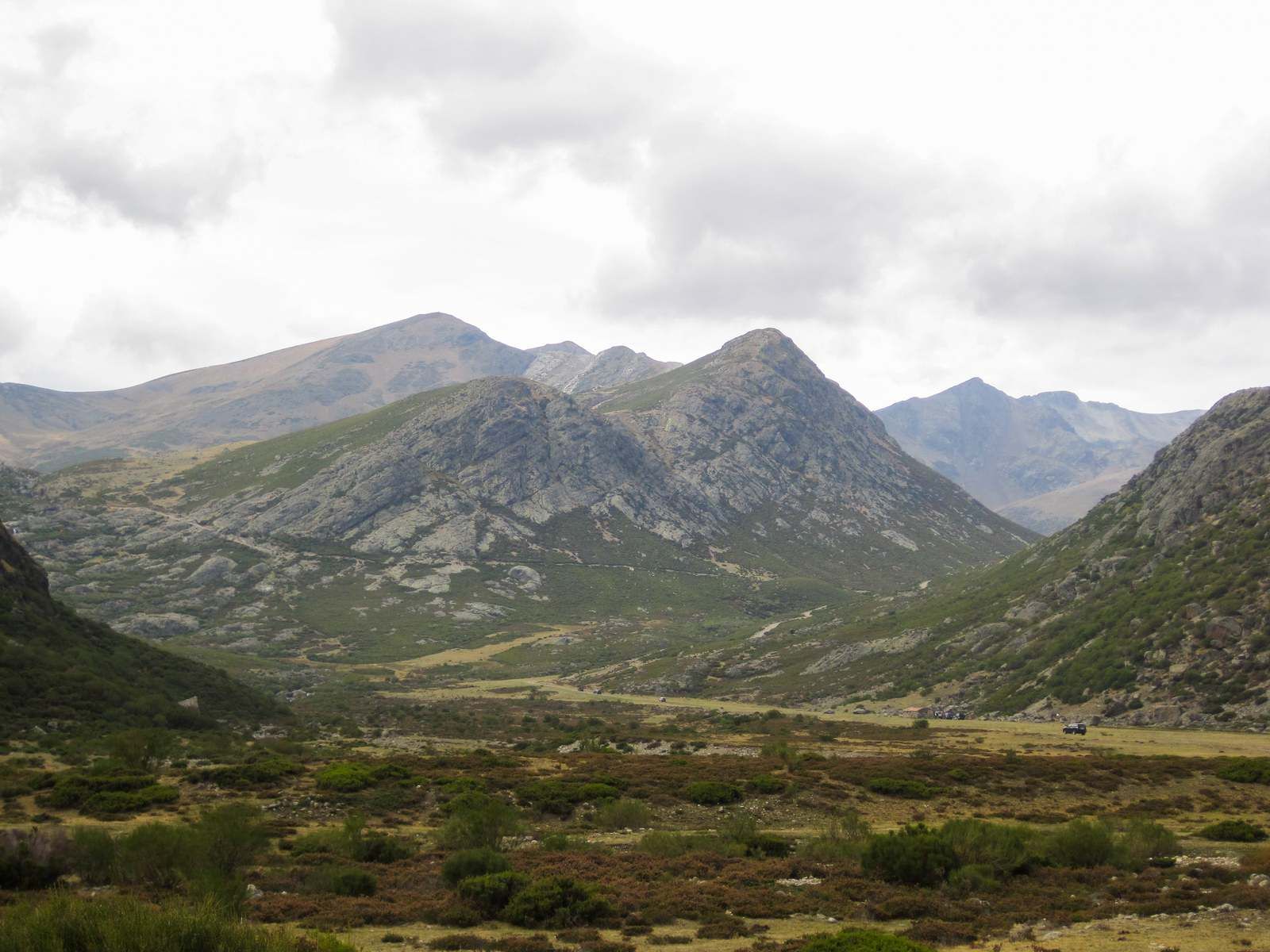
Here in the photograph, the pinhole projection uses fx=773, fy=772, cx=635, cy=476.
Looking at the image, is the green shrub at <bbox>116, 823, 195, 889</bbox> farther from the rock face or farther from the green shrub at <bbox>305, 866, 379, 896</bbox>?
the rock face

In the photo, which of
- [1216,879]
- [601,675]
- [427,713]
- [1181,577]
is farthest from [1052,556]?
[1216,879]

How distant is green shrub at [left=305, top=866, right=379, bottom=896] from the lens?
70.1 ft

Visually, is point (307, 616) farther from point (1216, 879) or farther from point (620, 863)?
point (1216, 879)

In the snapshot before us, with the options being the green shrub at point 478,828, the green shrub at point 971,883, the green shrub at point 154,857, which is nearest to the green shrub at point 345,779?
the green shrub at point 478,828

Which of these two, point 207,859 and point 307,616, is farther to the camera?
point 307,616

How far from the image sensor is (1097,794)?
37969mm

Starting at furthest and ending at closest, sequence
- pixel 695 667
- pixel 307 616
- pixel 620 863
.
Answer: pixel 307 616 < pixel 695 667 < pixel 620 863

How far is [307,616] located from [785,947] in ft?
574

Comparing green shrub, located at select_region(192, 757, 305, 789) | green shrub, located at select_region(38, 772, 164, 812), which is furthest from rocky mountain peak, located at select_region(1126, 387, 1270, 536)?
green shrub, located at select_region(38, 772, 164, 812)

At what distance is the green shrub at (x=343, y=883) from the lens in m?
21.4

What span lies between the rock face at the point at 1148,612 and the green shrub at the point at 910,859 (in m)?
58.6

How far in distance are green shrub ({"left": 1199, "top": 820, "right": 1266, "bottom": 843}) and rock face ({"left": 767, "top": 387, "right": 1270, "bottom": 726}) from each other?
43.8m

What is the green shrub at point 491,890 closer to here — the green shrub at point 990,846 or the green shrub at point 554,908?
the green shrub at point 554,908

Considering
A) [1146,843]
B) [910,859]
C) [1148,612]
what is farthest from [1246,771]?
[1148,612]
